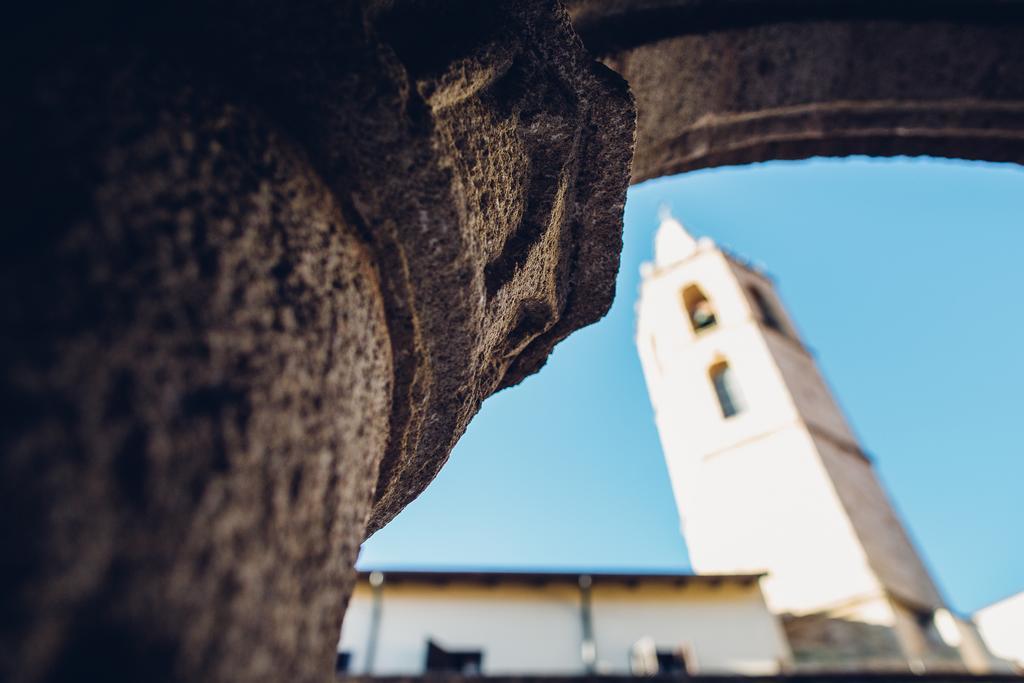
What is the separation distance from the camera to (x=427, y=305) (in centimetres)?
74

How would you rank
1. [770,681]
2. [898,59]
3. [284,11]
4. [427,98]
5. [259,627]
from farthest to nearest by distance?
1. [770,681]
2. [898,59]
3. [427,98]
4. [284,11]
5. [259,627]

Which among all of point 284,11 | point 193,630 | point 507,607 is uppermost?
point 507,607

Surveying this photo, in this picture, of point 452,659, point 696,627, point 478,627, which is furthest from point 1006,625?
point 452,659

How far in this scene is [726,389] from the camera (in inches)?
663

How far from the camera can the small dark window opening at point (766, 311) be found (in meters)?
18.4

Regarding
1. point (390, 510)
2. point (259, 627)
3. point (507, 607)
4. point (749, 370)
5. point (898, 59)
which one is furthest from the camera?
point (749, 370)

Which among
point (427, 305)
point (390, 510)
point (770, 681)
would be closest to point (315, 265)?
point (427, 305)

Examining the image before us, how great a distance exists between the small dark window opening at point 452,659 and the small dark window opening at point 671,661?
9.15ft

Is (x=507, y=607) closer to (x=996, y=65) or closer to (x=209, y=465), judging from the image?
(x=996, y=65)

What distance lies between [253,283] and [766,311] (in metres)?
19.9

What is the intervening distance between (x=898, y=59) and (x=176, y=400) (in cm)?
222

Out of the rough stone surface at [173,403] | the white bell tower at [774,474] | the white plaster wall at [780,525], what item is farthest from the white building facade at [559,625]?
the rough stone surface at [173,403]

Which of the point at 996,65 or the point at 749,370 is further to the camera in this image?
the point at 749,370

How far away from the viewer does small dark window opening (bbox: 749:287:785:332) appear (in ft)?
60.3
